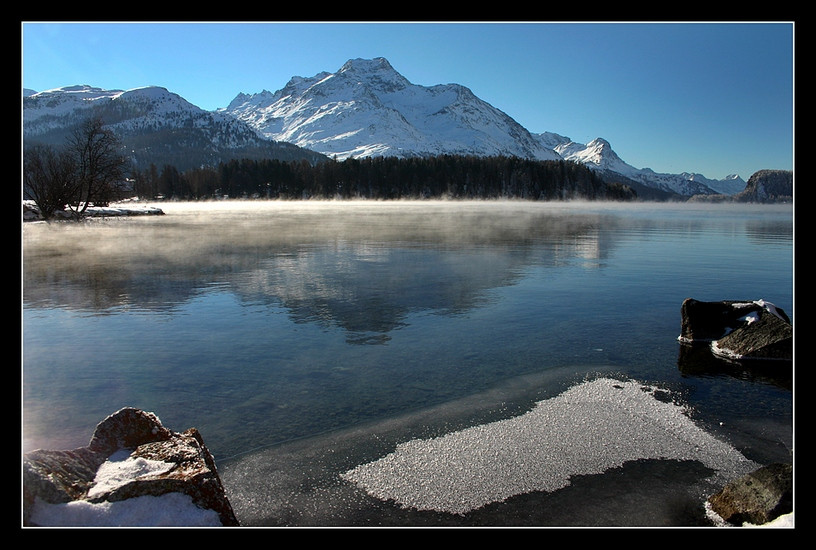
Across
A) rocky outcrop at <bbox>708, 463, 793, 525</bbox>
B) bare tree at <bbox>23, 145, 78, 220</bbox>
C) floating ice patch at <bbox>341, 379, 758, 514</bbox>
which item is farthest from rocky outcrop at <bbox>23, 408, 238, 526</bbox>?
bare tree at <bbox>23, 145, 78, 220</bbox>

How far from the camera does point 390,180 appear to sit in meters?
153

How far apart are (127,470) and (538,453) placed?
4071 mm

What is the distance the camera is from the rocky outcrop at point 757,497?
464 cm

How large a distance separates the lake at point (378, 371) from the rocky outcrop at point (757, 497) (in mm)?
239

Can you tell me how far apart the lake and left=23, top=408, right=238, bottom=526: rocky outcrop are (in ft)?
2.53

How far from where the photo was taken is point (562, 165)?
531 ft

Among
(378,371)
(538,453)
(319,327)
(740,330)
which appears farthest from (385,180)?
(538,453)

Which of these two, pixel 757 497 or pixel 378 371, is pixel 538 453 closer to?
pixel 757 497

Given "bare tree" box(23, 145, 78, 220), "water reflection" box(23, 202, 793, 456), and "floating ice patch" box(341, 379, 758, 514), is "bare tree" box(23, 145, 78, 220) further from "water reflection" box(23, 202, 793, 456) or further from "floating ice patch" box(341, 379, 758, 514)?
"floating ice patch" box(341, 379, 758, 514)

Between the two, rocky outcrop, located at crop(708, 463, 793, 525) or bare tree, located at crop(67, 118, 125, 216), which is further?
bare tree, located at crop(67, 118, 125, 216)

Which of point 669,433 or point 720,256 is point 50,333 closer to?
point 669,433

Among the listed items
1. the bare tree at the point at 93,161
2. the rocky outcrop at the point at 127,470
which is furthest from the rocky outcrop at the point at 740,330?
the bare tree at the point at 93,161

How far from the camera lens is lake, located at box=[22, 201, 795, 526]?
5.38 m
